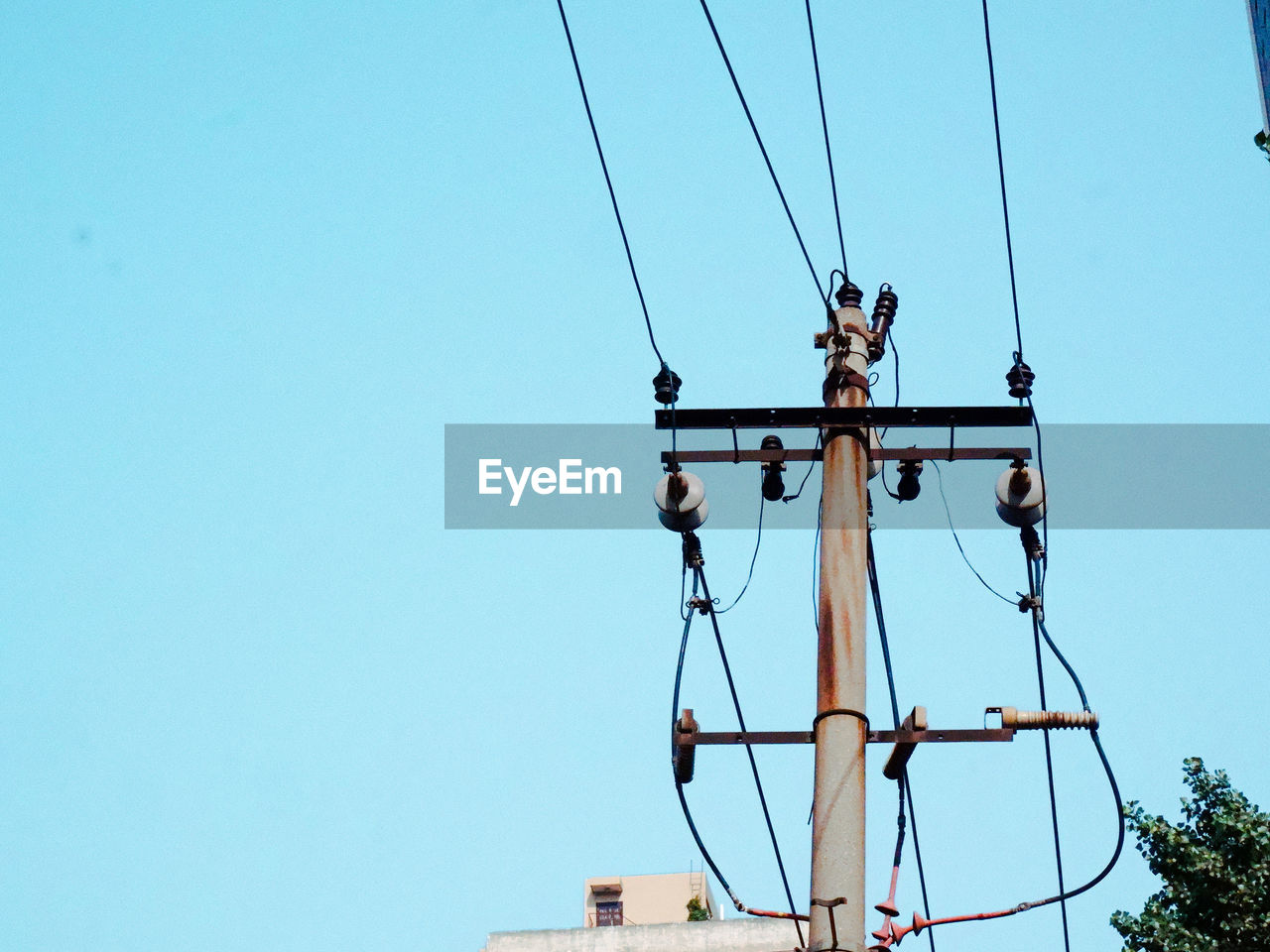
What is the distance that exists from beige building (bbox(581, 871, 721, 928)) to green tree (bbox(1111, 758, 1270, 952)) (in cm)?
3343

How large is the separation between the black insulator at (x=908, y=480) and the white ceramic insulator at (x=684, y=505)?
1265 millimetres

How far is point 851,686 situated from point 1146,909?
10979mm

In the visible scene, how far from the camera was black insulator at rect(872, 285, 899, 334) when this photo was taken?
10977mm

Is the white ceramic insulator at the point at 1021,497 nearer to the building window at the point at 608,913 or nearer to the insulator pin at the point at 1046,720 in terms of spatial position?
the insulator pin at the point at 1046,720

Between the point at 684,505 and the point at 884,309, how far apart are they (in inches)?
86.0

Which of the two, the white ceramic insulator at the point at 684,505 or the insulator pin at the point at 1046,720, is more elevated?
the white ceramic insulator at the point at 684,505

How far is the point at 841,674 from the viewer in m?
9.02

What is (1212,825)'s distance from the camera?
1822cm

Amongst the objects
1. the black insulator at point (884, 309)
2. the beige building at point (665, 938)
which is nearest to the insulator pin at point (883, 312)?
the black insulator at point (884, 309)

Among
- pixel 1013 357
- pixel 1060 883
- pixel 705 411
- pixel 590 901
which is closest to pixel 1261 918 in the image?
pixel 1060 883

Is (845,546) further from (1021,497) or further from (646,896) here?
(646,896)

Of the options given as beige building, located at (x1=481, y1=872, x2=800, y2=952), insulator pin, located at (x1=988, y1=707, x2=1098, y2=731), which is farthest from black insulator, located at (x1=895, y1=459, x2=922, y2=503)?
beige building, located at (x1=481, y1=872, x2=800, y2=952)

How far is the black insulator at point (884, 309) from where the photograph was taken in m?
11.0

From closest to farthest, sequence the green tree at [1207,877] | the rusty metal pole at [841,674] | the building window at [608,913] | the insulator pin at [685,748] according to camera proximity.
Answer: the rusty metal pole at [841,674] < the insulator pin at [685,748] < the green tree at [1207,877] < the building window at [608,913]
